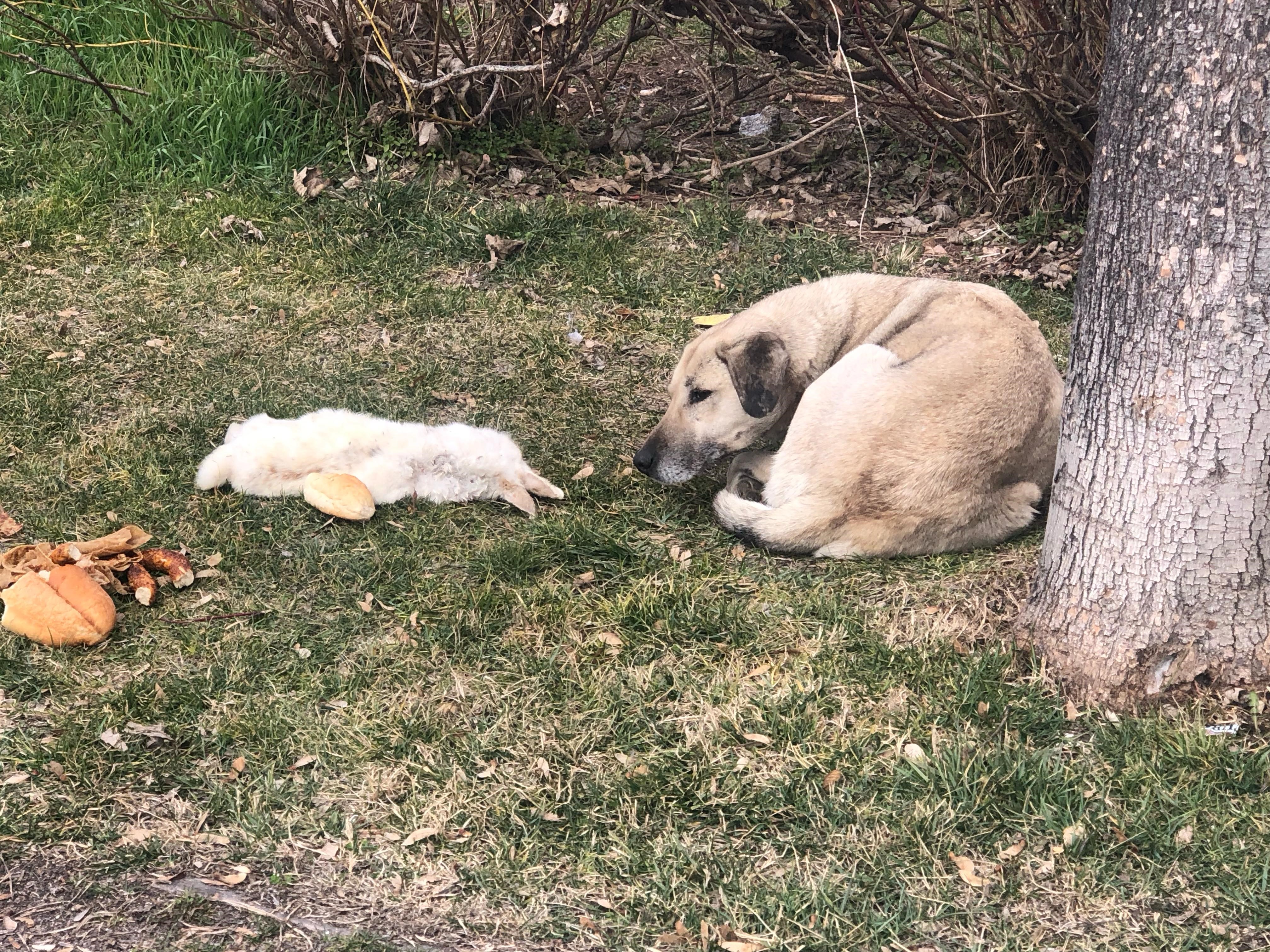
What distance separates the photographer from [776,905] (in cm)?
305

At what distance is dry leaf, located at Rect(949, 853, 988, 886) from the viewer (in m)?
3.11

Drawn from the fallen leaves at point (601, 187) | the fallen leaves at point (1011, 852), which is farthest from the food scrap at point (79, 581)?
the fallen leaves at point (601, 187)

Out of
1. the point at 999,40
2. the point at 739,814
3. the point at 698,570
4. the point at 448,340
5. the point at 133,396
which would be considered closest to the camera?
the point at 739,814

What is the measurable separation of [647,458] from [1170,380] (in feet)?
6.78

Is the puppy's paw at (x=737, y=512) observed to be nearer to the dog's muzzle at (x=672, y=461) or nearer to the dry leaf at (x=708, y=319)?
the dog's muzzle at (x=672, y=461)

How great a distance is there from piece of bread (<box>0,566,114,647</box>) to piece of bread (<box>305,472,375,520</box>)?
903mm

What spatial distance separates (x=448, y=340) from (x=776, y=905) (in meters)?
3.76

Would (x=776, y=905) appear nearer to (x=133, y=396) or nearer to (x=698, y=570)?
(x=698, y=570)

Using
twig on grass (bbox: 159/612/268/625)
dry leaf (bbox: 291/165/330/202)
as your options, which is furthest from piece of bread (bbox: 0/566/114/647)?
dry leaf (bbox: 291/165/330/202)

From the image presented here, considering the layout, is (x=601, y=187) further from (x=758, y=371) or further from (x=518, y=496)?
(x=518, y=496)

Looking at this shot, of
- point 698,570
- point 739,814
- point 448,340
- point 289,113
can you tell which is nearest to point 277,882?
point 739,814

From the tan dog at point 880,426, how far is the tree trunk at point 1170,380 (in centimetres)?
55

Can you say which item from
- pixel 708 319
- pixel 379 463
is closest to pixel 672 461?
pixel 379 463

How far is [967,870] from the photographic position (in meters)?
3.14
